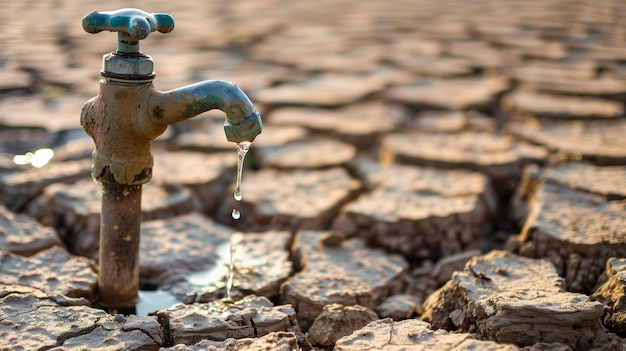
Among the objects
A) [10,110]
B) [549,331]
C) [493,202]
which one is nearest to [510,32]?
[493,202]

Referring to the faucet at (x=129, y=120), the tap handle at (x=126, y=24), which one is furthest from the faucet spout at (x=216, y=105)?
the tap handle at (x=126, y=24)

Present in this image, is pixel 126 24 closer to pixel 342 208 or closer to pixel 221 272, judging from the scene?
pixel 221 272

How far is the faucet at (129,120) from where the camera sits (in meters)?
1.32

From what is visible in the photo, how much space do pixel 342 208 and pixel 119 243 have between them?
2.72ft

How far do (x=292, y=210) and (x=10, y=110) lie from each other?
1374 mm

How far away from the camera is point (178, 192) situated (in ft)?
7.23

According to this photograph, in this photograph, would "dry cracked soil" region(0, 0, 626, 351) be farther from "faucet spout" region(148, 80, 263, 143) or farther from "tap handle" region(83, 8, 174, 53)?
"tap handle" region(83, 8, 174, 53)

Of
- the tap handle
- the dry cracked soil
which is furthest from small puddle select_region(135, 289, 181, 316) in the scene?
the tap handle

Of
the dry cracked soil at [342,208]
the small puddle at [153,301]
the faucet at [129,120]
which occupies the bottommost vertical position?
the small puddle at [153,301]

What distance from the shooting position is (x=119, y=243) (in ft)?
4.98

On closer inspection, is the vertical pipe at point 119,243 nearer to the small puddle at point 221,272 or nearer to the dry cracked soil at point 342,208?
the dry cracked soil at point 342,208

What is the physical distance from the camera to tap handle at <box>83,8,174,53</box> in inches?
50.9

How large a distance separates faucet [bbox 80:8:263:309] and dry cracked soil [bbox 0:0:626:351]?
125 millimetres

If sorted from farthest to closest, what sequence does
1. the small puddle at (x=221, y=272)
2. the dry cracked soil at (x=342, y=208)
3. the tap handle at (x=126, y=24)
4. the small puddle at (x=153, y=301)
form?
1. the small puddle at (x=221, y=272)
2. the small puddle at (x=153, y=301)
3. the dry cracked soil at (x=342, y=208)
4. the tap handle at (x=126, y=24)
